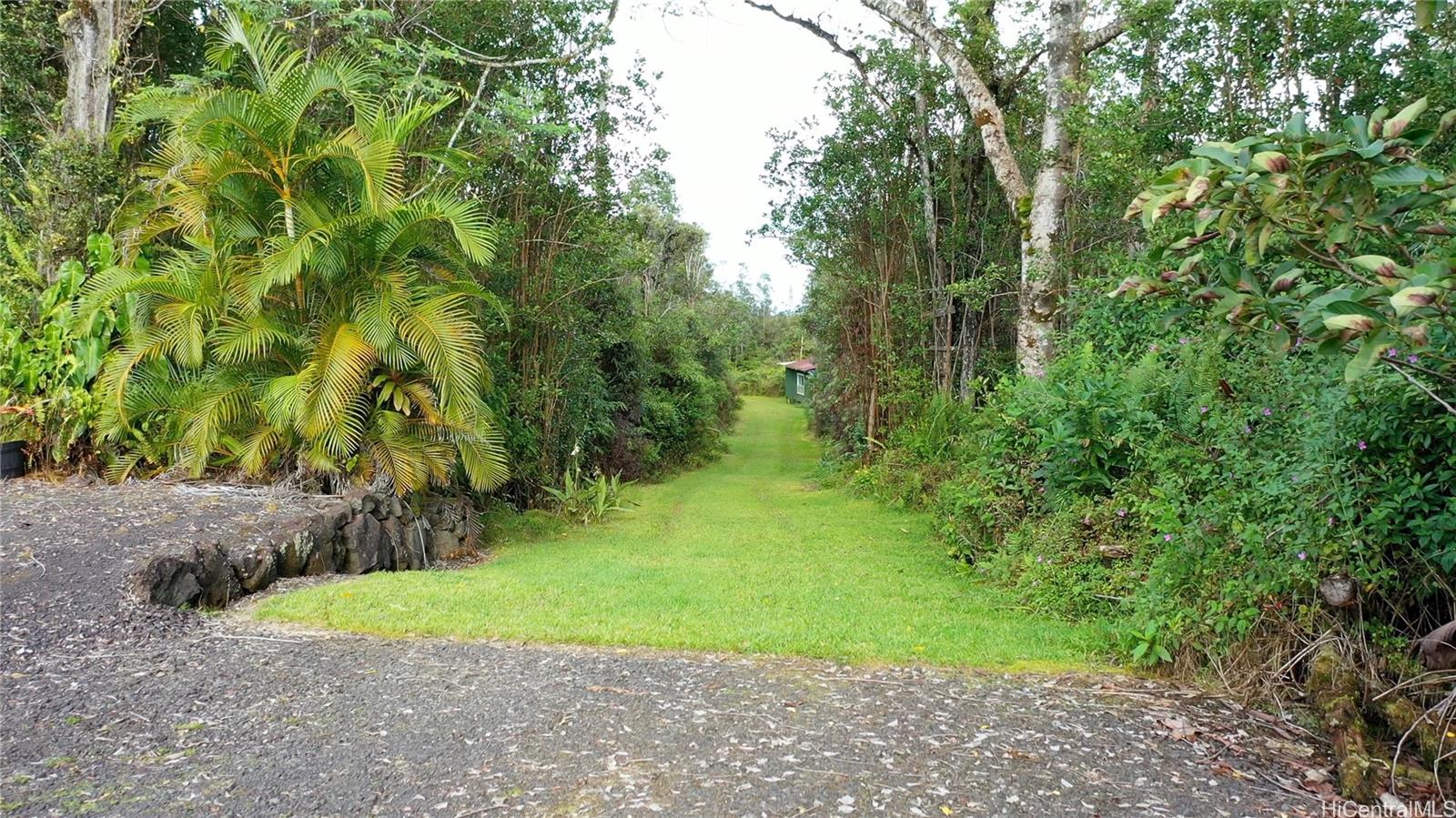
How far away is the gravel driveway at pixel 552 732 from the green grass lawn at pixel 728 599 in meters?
0.30

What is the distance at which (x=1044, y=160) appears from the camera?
8.57 m

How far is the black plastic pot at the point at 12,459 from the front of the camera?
7.12m

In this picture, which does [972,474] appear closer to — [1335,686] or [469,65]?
[1335,686]

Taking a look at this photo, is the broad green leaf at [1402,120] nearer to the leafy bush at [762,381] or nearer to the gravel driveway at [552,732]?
the gravel driveway at [552,732]

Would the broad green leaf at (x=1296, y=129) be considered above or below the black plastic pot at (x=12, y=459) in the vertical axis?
above

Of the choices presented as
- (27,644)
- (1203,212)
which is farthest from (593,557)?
(1203,212)

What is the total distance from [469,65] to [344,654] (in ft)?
27.4

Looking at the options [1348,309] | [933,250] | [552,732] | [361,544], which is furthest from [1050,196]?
[552,732]

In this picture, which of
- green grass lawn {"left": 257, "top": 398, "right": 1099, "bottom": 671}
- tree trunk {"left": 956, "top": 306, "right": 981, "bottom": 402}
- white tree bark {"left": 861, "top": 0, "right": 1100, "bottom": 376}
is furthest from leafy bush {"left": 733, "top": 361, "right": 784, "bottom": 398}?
white tree bark {"left": 861, "top": 0, "right": 1100, "bottom": 376}

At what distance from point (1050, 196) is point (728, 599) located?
230 inches

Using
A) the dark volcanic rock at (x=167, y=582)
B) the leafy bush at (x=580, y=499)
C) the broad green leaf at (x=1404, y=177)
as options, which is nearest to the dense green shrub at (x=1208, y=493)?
the broad green leaf at (x=1404, y=177)

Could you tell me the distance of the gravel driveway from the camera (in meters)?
2.69

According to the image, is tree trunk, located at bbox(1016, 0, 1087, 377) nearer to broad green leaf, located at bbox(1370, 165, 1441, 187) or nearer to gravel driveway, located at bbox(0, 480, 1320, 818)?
gravel driveway, located at bbox(0, 480, 1320, 818)

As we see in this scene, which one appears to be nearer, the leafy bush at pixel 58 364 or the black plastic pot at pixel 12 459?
the black plastic pot at pixel 12 459
